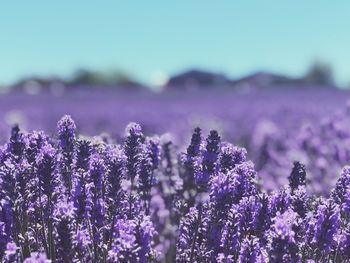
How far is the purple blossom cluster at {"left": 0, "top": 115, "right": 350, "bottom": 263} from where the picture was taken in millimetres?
2584

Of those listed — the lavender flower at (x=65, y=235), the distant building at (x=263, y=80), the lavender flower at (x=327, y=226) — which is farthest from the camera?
the distant building at (x=263, y=80)

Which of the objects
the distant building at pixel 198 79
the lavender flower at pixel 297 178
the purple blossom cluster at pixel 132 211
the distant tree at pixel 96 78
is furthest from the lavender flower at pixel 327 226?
the distant tree at pixel 96 78

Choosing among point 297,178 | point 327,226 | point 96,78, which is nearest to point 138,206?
point 297,178

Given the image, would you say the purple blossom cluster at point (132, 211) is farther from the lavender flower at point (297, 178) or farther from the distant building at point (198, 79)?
the distant building at point (198, 79)

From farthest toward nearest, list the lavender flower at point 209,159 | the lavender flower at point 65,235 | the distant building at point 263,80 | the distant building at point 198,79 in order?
1. the distant building at point 198,79
2. the distant building at point 263,80
3. the lavender flower at point 209,159
4. the lavender flower at point 65,235

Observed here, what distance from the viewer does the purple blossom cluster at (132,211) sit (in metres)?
2.58

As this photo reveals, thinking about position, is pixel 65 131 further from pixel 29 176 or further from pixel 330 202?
pixel 330 202

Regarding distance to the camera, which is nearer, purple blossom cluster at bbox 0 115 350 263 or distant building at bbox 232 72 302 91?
purple blossom cluster at bbox 0 115 350 263

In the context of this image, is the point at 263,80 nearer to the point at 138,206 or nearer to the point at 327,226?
the point at 138,206

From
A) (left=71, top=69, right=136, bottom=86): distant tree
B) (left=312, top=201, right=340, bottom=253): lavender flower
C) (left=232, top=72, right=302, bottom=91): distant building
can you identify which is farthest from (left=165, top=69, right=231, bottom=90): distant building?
(left=312, top=201, right=340, bottom=253): lavender flower

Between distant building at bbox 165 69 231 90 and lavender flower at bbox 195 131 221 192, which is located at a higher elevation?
distant building at bbox 165 69 231 90

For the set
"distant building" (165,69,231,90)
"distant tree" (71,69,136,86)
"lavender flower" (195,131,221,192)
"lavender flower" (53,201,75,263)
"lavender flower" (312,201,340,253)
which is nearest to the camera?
"lavender flower" (53,201,75,263)

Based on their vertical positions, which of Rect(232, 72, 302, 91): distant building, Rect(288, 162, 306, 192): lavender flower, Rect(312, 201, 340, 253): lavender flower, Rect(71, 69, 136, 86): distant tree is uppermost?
Rect(71, 69, 136, 86): distant tree

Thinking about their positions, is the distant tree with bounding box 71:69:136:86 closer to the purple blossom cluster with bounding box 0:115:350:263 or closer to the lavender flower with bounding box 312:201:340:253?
the purple blossom cluster with bounding box 0:115:350:263
